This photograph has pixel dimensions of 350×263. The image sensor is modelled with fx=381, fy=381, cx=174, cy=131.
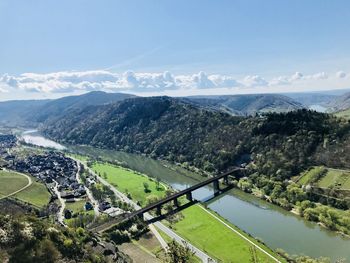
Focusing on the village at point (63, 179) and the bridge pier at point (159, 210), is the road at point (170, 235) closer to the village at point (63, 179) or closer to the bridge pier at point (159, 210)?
the bridge pier at point (159, 210)

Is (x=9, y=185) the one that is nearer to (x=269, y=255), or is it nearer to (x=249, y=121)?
(x=269, y=255)

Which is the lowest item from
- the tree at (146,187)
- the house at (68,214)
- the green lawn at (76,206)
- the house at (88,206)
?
the tree at (146,187)

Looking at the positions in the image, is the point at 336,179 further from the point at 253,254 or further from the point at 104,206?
the point at 104,206

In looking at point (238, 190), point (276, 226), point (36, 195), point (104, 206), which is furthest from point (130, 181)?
point (276, 226)

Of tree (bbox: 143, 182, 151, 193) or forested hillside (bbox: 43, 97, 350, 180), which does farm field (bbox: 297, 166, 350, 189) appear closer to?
forested hillside (bbox: 43, 97, 350, 180)

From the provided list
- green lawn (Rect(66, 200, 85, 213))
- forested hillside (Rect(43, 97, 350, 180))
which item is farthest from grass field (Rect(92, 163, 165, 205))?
forested hillside (Rect(43, 97, 350, 180))

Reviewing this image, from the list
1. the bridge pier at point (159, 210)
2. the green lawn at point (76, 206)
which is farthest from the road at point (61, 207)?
the bridge pier at point (159, 210)
